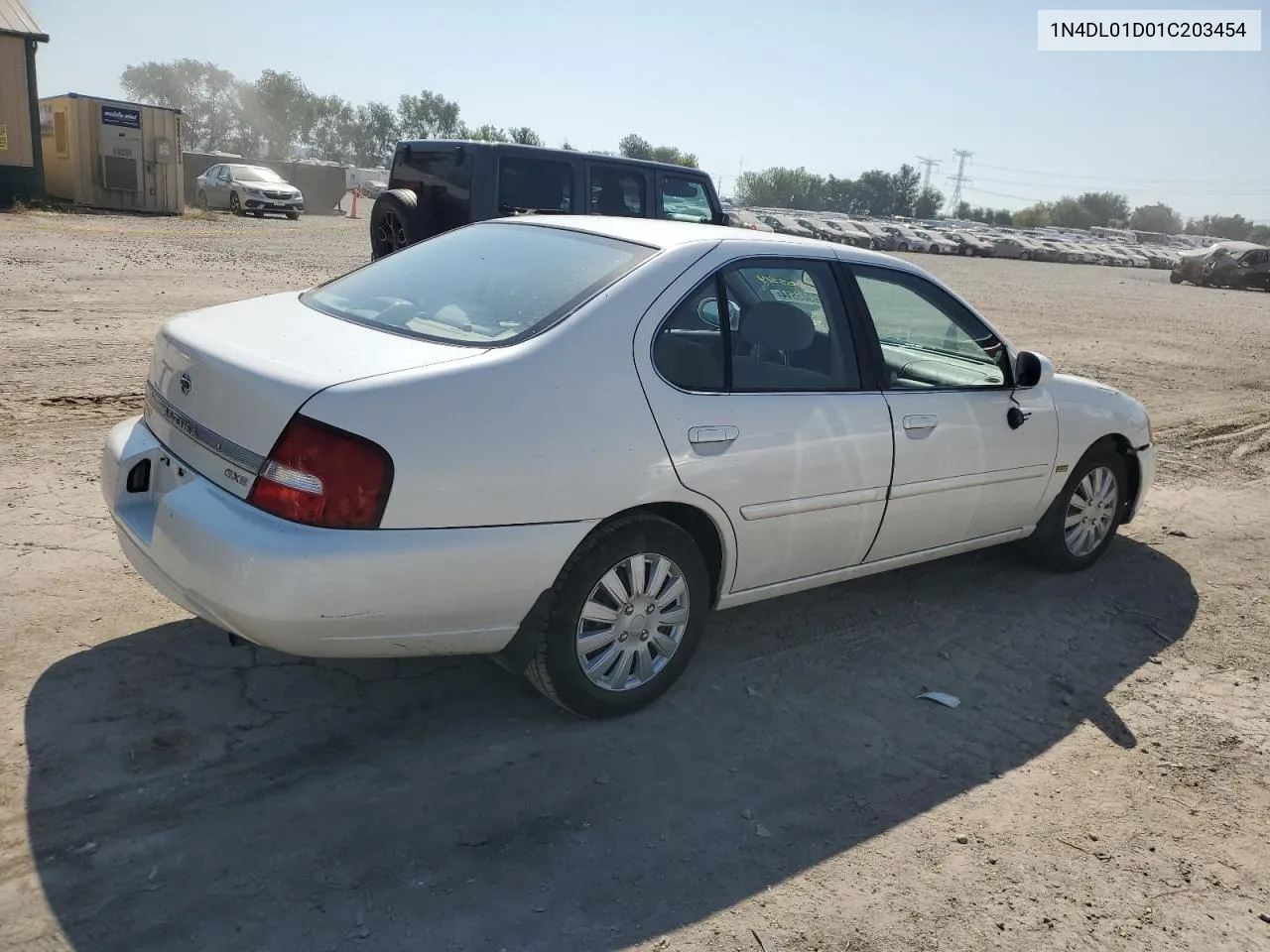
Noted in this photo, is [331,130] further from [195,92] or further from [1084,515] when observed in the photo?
[1084,515]

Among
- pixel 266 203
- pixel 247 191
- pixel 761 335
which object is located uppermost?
pixel 247 191

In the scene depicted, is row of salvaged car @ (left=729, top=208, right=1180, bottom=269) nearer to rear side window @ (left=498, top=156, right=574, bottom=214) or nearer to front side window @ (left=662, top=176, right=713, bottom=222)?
front side window @ (left=662, top=176, right=713, bottom=222)

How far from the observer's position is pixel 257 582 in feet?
9.42

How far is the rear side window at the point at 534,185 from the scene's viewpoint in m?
9.34

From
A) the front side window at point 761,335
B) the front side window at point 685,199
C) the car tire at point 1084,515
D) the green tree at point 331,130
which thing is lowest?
the car tire at point 1084,515

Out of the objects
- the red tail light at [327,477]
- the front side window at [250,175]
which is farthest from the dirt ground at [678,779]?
the front side window at [250,175]

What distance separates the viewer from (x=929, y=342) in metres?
5.01

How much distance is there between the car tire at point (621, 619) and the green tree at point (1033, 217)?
12762 cm

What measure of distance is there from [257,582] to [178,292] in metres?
10.8

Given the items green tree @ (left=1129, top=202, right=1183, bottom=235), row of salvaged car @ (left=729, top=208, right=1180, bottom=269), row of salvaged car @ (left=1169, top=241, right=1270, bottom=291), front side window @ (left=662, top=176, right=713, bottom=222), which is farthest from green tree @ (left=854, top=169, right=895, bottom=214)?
front side window @ (left=662, top=176, right=713, bottom=222)

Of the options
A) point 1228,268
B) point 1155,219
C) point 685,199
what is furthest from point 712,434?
point 1155,219

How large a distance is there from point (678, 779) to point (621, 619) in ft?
1.82

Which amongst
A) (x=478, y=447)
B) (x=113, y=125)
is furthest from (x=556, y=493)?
(x=113, y=125)

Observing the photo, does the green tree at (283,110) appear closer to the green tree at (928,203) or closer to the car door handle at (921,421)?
the green tree at (928,203)
